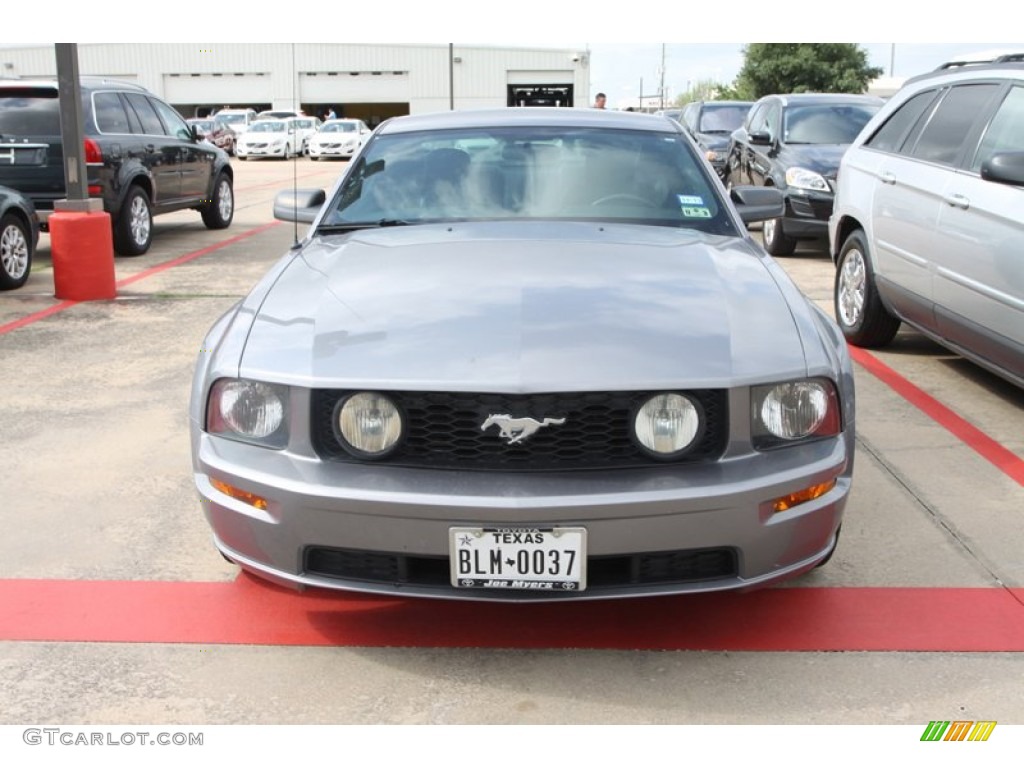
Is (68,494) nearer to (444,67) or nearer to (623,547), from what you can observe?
(623,547)

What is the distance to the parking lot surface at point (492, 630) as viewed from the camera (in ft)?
9.18

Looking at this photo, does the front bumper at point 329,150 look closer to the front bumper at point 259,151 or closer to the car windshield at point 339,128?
the car windshield at point 339,128

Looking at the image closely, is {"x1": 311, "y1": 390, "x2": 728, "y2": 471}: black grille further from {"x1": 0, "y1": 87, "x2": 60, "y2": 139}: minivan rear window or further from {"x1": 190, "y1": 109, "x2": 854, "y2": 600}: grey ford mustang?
{"x1": 0, "y1": 87, "x2": 60, "y2": 139}: minivan rear window

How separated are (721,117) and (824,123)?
271 inches

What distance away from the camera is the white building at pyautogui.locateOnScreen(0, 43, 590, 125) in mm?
55312

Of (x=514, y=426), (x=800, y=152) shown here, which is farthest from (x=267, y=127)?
(x=514, y=426)

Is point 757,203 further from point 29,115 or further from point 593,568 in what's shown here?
point 29,115

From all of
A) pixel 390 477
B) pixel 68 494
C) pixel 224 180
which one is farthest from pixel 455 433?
pixel 224 180

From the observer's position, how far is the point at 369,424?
281cm

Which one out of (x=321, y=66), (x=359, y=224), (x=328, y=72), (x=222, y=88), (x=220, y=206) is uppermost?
(x=321, y=66)

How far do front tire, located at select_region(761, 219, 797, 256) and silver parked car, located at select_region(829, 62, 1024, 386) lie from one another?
3920 mm

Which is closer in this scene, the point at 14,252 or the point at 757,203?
the point at 757,203

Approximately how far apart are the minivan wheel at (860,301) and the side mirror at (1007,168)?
5.61 feet

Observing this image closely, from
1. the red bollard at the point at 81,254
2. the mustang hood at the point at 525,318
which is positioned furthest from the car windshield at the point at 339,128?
the mustang hood at the point at 525,318
